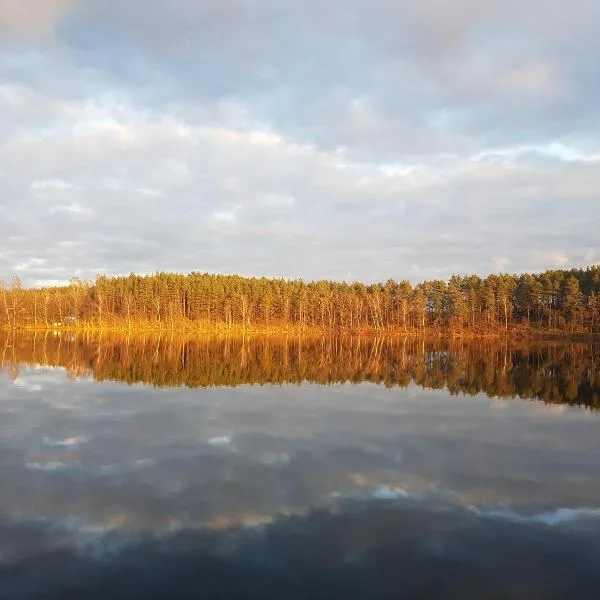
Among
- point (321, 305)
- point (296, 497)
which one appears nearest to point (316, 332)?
point (321, 305)

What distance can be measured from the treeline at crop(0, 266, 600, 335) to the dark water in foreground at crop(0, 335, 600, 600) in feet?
304

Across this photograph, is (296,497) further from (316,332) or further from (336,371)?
(316,332)

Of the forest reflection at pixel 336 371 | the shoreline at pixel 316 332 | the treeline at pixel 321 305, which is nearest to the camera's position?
the forest reflection at pixel 336 371

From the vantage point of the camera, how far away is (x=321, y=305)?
12850 cm

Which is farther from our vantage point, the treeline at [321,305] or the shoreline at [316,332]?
the treeline at [321,305]

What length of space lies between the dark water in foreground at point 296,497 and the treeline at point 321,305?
304 ft

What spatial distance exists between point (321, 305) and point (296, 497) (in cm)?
11670

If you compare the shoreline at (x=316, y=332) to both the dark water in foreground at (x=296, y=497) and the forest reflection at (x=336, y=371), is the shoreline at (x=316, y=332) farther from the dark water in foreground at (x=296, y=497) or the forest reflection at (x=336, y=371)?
the dark water in foreground at (x=296, y=497)

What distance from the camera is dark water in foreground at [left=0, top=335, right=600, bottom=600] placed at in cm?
841

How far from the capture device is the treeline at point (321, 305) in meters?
112

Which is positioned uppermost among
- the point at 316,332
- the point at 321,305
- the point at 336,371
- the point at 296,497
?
the point at 321,305

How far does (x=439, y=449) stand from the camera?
1678cm

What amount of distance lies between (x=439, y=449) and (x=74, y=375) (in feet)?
88.4

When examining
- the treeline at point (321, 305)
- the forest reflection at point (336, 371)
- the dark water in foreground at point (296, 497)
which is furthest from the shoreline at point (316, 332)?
the dark water in foreground at point (296, 497)
